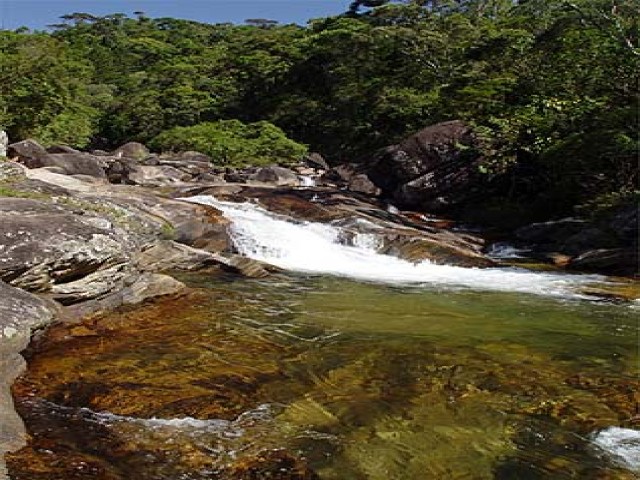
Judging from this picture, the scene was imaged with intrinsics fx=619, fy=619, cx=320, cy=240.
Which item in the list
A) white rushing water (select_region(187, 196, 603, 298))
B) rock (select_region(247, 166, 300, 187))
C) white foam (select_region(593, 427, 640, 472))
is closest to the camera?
white foam (select_region(593, 427, 640, 472))

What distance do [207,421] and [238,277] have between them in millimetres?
7194

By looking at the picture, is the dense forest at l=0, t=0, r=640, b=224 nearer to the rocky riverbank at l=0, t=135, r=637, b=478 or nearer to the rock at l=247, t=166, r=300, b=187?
the rocky riverbank at l=0, t=135, r=637, b=478

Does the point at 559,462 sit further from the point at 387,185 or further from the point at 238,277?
the point at 387,185

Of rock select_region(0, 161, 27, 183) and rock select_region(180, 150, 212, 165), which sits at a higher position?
rock select_region(180, 150, 212, 165)

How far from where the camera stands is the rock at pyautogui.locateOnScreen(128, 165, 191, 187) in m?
24.6

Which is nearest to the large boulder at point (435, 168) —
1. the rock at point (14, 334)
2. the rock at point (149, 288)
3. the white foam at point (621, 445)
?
the rock at point (149, 288)

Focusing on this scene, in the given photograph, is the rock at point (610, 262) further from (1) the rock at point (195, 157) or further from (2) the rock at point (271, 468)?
(1) the rock at point (195, 157)

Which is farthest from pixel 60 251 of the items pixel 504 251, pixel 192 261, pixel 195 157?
pixel 195 157

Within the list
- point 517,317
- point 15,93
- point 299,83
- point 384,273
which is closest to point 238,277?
point 384,273

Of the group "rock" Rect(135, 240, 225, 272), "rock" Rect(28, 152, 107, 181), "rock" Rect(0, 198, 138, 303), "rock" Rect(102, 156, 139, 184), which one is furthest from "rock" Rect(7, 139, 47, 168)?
"rock" Rect(0, 198, 138, 303)

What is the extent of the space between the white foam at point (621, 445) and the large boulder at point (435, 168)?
61.0 feet

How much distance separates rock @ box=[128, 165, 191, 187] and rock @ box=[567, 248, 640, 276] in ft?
50.6

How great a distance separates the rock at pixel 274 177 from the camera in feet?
93.7

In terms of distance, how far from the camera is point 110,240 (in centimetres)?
888
